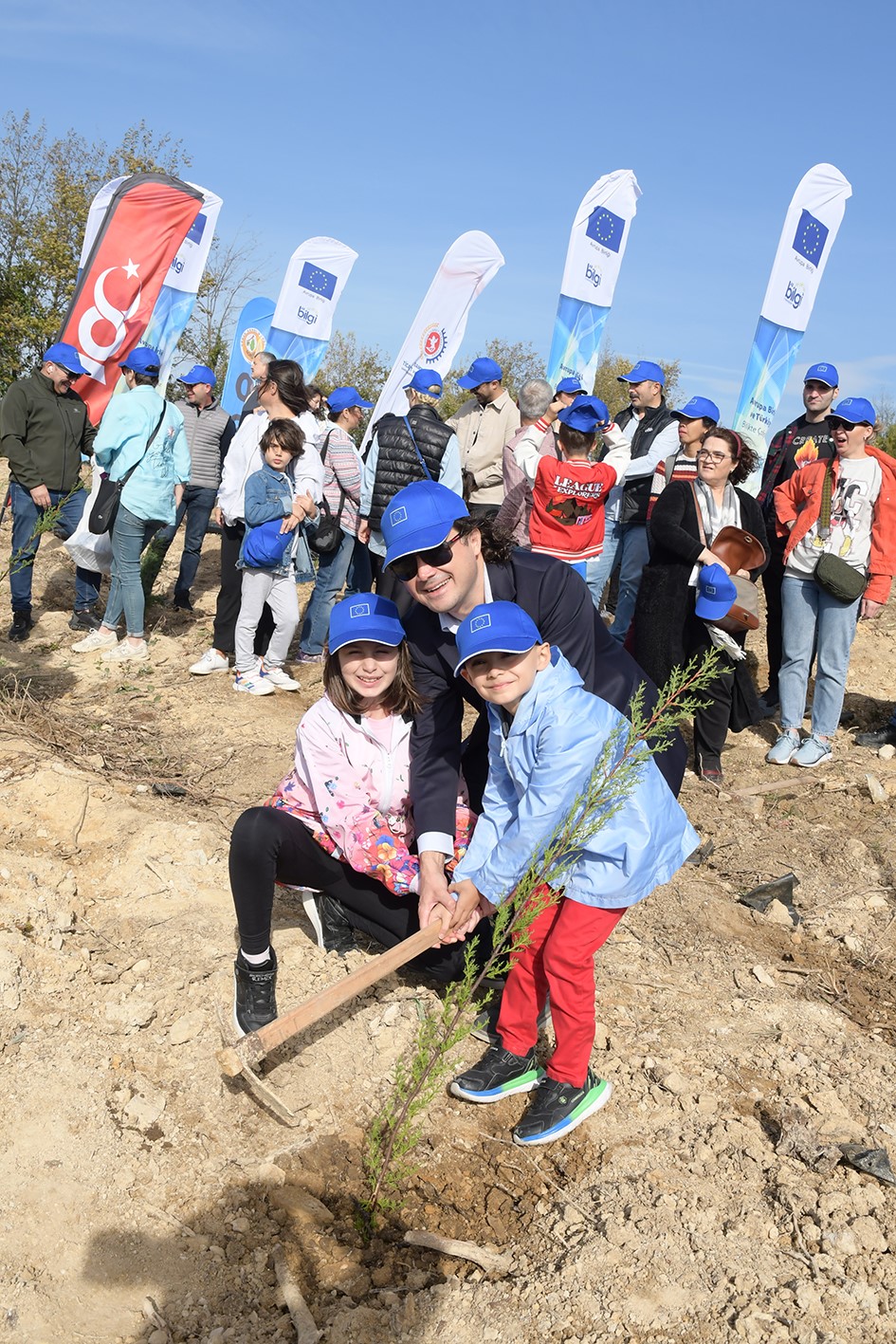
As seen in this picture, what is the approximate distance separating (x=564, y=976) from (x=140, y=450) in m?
5.17

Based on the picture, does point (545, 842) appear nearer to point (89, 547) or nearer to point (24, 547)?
point (24, 547)

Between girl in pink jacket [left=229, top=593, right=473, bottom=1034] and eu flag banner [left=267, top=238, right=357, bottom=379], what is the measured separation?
8.67 meters

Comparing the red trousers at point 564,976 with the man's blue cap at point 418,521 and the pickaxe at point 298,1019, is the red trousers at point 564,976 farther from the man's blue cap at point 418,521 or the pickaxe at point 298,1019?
the man's blue cap at point 418,521

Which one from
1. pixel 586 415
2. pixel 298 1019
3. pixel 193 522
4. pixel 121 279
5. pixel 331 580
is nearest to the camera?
pixel 298 1019

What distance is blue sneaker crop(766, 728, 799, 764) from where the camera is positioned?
20.9 feet

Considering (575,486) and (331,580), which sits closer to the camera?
(575,486)

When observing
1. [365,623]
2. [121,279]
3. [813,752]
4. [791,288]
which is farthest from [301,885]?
[791,288]

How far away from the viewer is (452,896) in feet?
9.32

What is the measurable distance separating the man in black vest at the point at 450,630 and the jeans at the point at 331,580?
157 inches

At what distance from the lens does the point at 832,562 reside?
5.96 meters

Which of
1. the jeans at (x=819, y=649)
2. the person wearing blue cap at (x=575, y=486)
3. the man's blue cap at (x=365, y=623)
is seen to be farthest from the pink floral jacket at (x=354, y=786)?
the jeans at (x=819, y=649)

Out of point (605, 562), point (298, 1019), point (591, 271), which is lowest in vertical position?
point (298, 1019)

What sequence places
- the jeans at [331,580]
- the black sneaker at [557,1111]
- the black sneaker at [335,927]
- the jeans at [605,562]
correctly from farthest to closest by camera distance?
1. the jeans at [331,580]
2. the jeans at [605,562]
3. the black sneaker at [335,927]
4. the black sneaker at [557,1111]

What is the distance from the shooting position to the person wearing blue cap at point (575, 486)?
231 inches
